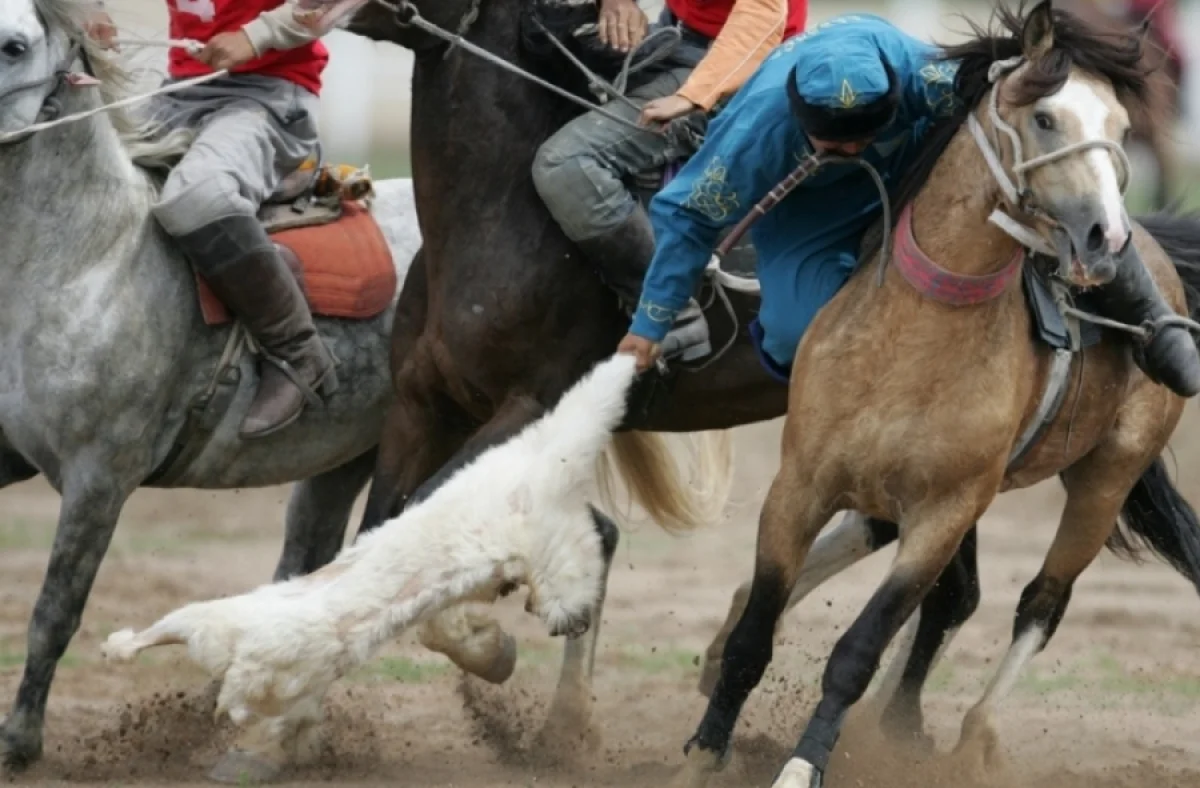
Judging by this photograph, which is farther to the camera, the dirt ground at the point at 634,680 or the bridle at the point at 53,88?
the dirt ground at the point at 634,680

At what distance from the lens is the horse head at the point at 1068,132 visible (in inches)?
175

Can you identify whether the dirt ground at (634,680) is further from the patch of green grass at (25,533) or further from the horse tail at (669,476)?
the horse tail at (669,476)

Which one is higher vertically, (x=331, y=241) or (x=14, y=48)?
(x=14, y=48)

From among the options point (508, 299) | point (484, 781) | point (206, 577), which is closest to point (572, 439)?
point (508, 299)

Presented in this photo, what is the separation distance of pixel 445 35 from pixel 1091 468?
2164mm

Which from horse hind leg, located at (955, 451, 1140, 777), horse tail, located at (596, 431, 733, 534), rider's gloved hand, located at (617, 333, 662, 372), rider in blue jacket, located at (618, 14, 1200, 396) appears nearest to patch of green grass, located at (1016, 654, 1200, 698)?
horse tail, located at (596, 431, 733, 534)

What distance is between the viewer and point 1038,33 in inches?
183

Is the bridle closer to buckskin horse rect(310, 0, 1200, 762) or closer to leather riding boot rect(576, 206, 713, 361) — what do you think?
buckskin horse rect(310, 0, 1200, 762)

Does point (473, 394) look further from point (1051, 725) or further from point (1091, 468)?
point (1051, 725)

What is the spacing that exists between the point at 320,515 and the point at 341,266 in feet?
2.99

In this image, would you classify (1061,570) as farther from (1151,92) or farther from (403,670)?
(403,670)

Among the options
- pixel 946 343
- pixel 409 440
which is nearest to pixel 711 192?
pixel 946 343

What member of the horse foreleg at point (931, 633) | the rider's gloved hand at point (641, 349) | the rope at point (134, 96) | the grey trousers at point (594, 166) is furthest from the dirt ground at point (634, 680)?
the rope at point (134, 96)

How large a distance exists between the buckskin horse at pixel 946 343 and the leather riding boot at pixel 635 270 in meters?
0.88
